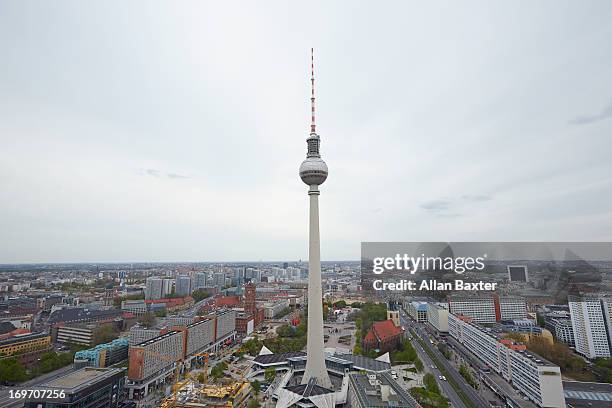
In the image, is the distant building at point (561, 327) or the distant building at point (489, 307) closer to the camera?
the distant building at point (561, 327)

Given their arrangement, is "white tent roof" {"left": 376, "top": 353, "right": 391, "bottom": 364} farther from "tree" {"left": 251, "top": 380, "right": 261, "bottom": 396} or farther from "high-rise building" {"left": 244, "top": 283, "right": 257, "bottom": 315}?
"high-rise building" {"left": 244, "top": 283, "right": 257, "bottom": 315}

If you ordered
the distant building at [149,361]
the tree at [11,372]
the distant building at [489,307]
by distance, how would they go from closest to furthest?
the tree at [11,372] → the distant building at [149,361] → the distant building at [489,307]

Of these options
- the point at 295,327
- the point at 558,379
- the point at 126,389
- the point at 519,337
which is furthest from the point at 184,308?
the point at 558,379

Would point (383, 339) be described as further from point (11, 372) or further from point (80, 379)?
point (11, 372)

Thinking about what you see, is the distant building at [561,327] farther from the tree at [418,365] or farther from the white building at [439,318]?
the tree at [418,365]

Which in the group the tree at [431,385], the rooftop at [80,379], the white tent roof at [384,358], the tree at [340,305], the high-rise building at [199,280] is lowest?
the tree at [431,385]

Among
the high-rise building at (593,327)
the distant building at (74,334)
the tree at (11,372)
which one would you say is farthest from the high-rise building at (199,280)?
the high-rise building at (593,327)

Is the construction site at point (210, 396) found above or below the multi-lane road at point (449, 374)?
above

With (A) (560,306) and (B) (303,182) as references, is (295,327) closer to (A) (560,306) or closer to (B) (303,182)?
(B) (303,182)
